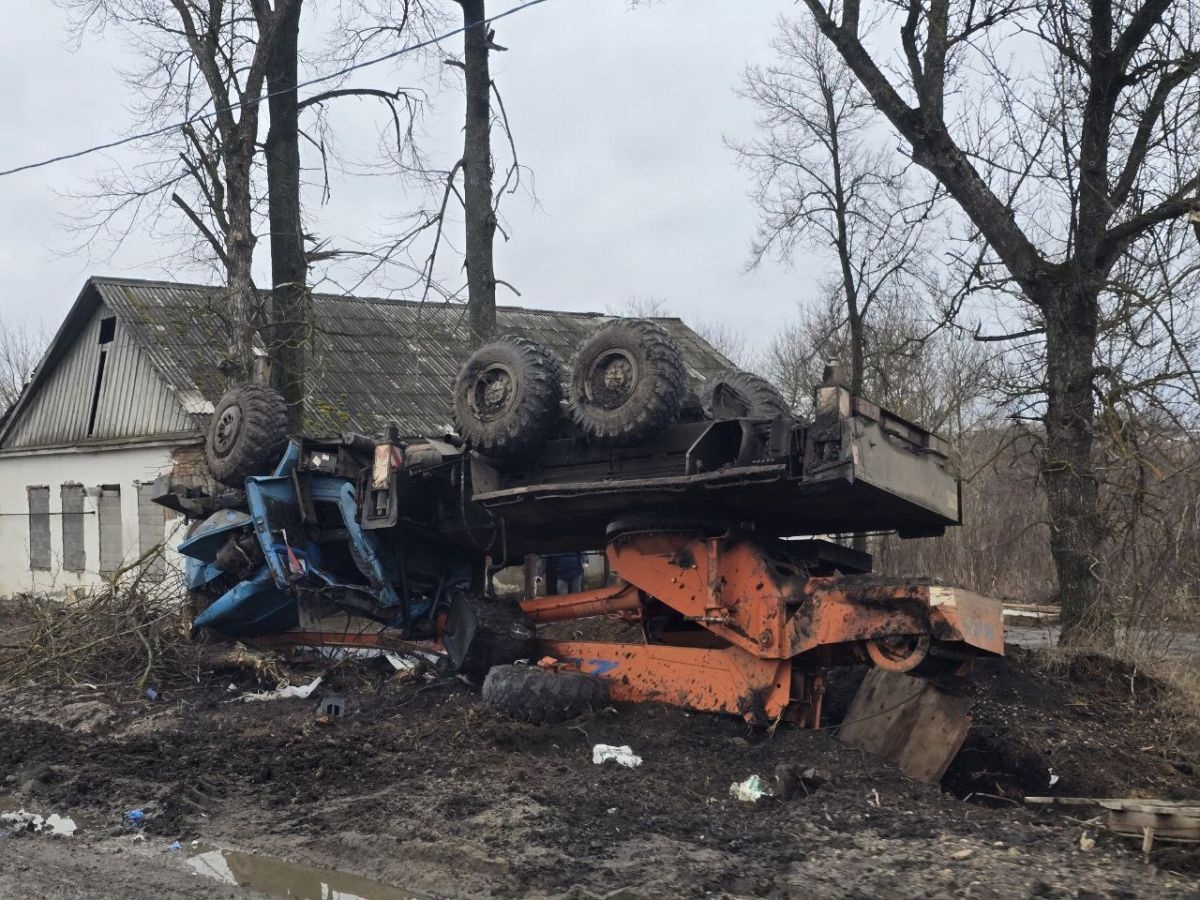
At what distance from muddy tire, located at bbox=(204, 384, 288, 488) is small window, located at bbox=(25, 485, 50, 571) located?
42.9 feet

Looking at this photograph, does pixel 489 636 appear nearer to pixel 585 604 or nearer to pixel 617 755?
pixel 585 604

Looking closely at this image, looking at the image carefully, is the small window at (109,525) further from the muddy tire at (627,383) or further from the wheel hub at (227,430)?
the muddy tire at (627,383)

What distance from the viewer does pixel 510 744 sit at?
7.94 meters

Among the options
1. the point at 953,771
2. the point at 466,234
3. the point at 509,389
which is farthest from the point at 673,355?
the point at 466,234

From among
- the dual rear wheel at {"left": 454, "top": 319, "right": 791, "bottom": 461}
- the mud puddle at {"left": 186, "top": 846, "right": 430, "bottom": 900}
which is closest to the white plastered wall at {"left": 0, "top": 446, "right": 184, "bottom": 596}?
the dual rear wheel at {"left": 454, "top": 319, "right": 791, "bottom": 461}

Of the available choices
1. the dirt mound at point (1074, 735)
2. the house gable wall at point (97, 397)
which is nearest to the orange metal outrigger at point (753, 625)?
the dirt mound at point (1074, 735)

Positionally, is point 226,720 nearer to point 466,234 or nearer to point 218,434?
point 218,434

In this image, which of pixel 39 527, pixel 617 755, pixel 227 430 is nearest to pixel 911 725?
pixel 617 755

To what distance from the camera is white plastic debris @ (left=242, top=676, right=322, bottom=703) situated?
10.2m

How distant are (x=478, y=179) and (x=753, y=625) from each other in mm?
8809

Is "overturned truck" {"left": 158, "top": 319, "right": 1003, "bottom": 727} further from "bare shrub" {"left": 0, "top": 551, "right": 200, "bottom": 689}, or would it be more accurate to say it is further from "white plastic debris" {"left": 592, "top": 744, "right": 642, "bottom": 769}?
"bare shrub" {"left": 0, "top": 551, "right": 200, "bottom": 689}

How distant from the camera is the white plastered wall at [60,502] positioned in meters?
19.8

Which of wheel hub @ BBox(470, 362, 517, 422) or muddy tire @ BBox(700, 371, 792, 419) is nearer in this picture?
muddy tire @ BBox(700, 371, 792, 419)

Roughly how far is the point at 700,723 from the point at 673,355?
230cm
